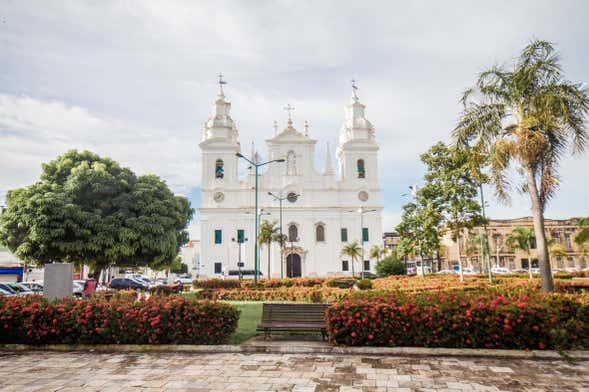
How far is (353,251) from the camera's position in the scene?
42.3m

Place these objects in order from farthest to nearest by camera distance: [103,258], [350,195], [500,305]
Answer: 1. [350,195]
2. [103,258]
3. [500,305]

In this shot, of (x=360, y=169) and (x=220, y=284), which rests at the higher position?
(x=360, y=169)

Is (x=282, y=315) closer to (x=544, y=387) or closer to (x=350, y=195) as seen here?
(x=544, y=387)

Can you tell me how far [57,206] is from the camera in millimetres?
18938

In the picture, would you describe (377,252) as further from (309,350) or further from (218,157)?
(309,350)

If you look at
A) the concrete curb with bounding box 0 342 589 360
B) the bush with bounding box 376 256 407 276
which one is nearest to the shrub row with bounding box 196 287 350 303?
the concrete curb with bounding box 0 342 589 360

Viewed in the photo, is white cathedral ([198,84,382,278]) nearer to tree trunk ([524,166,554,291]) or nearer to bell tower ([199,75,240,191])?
bell tower ([199,75,240,191])

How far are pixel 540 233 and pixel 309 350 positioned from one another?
806cm

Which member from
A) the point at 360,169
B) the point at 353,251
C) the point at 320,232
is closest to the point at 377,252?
the point at 353,251

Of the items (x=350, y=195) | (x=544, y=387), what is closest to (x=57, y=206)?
(x=544, y=387)

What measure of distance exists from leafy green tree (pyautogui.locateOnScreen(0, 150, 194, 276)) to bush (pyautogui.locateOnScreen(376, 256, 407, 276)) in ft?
64.8

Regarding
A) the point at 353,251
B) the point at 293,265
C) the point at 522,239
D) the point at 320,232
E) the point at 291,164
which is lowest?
the point at 293,265

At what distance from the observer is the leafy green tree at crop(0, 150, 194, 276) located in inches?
746

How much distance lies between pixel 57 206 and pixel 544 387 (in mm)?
19210
